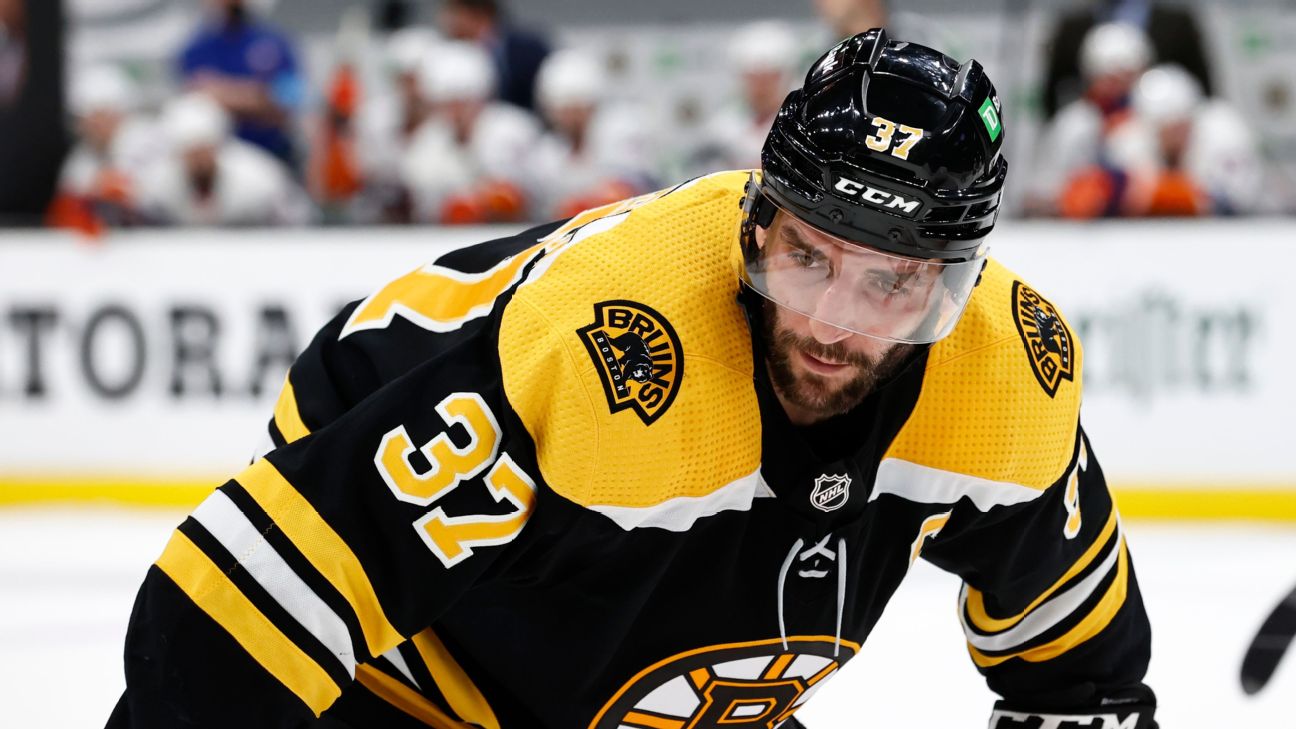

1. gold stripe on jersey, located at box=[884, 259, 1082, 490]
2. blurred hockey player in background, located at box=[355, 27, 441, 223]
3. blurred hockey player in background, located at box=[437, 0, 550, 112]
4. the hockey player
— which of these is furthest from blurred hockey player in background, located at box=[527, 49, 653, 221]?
gold stripe on jersey, located at box=[884, 259, 1082, 490]

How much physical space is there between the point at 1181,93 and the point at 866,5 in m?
1.34

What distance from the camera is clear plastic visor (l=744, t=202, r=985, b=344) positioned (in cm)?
159

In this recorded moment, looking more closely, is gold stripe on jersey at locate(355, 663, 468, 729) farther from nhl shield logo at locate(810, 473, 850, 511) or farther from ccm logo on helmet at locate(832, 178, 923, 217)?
ccm logo on helmet at locate(832, 178, 923, 217)

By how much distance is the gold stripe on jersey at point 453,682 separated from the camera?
1.80 m

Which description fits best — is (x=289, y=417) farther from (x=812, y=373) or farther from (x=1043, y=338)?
(x=1043, y=338)

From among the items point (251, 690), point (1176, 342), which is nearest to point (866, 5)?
point (1176, 342)

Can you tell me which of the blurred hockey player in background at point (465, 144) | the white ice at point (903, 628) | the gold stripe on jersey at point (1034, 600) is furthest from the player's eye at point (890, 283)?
the blurred hockey player in background at point (465, 144)

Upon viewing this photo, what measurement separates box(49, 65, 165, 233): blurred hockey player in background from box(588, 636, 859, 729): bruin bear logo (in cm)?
430

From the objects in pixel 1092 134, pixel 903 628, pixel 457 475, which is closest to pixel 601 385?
pixel 457 475

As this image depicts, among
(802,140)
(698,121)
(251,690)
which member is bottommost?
(698,121)

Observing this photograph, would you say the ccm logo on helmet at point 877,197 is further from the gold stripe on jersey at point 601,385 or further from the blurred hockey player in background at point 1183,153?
the blurred hockey player in background at point 1183,153

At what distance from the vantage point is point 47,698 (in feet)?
10.3

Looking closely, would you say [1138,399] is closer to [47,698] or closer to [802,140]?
[47,698]

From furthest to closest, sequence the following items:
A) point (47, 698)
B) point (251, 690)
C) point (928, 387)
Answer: point (47, 698) < point (928, 387) < point (251, 690)
